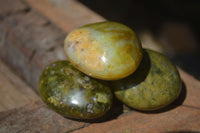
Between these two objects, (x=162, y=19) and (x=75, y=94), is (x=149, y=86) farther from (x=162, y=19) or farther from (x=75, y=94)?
(x=162, y=19)

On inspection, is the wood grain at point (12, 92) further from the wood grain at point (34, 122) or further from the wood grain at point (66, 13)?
the wood grain at point (66, 13)

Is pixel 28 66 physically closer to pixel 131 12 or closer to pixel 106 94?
pixel 106 94

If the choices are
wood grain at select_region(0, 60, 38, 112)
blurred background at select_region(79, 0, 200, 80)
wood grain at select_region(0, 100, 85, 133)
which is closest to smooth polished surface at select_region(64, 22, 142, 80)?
wood grain at select_region(0, 100, 85, 133)

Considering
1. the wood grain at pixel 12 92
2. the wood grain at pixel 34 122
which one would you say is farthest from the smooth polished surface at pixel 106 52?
the wood grain at pixel 12 92

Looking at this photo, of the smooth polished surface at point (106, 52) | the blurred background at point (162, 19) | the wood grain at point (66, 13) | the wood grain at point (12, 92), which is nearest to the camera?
the smooth polished surface at point (106, 52)

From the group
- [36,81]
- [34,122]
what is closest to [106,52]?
[34,122]

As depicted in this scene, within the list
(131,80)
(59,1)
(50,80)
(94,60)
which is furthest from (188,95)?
(59,1)
